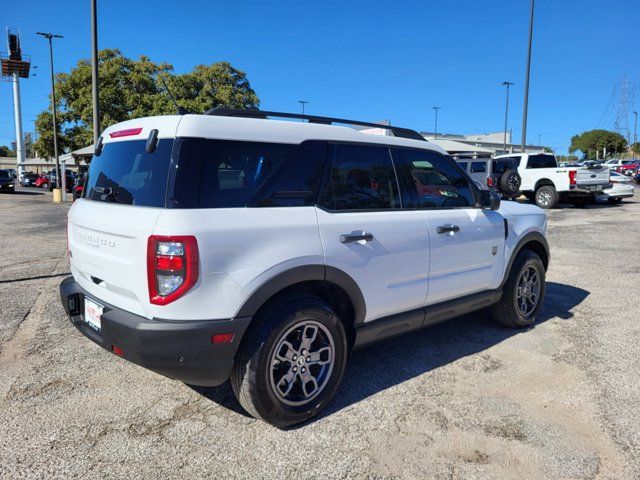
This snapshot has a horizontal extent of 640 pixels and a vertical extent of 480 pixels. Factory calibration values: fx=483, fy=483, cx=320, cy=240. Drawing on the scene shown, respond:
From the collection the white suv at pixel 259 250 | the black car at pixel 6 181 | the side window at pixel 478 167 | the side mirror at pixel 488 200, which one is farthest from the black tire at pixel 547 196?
the black car at pixel 6 181

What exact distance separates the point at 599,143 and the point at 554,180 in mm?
87251

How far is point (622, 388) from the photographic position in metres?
3.47

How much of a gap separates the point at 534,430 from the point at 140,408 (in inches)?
97.1

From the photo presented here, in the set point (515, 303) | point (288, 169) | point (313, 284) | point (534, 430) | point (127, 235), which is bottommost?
point (534, 430)

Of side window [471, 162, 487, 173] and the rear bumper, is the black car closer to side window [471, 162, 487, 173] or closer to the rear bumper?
side window [471, 162, 487, 173]

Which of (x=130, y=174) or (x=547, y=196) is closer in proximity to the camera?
(x=130, y=174)

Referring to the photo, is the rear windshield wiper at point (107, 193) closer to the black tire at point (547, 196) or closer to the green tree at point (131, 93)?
the black tire at point (547, 196)

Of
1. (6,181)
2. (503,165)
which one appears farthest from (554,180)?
(6,181)

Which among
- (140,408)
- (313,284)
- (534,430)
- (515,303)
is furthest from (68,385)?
(515,303)

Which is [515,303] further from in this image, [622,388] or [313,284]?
[313,284]

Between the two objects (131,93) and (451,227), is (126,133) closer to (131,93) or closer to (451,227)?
(451,227)

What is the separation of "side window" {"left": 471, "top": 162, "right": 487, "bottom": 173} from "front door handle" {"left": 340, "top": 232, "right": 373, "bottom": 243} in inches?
577

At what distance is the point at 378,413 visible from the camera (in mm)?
3102

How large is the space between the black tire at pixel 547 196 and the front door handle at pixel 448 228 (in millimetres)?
14962
